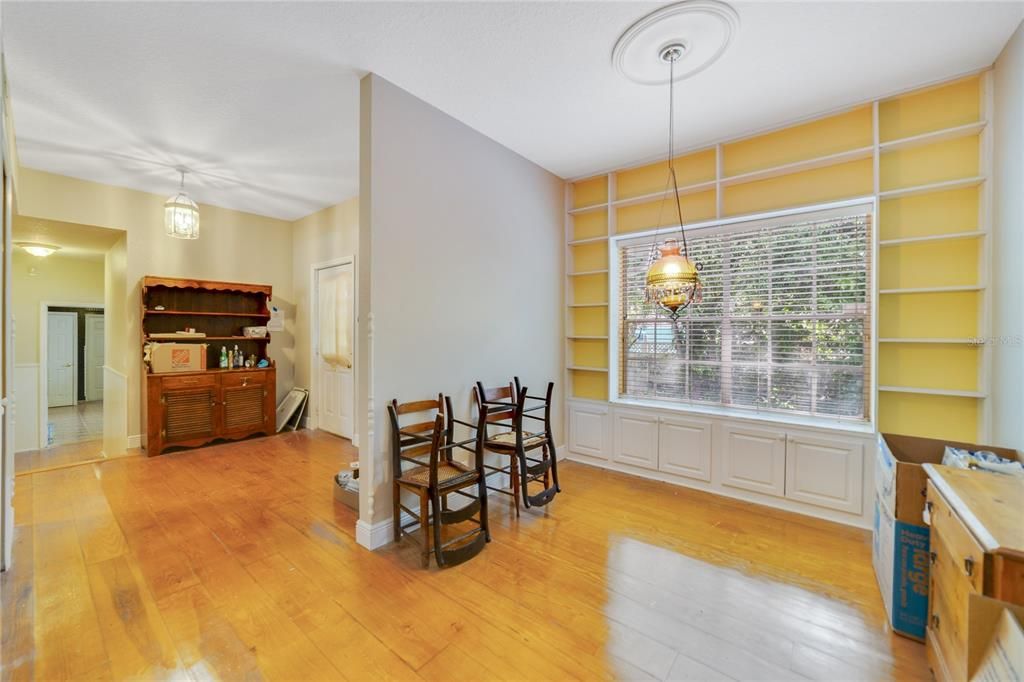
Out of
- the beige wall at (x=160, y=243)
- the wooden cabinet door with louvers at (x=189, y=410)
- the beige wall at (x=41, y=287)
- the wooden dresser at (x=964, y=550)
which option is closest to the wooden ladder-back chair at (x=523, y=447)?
the wooden dresser at (x=964, y=550)

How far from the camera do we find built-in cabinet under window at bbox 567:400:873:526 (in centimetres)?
298

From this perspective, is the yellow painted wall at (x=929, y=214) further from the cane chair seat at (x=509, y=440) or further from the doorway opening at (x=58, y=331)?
the doorway opening at (x=58, y=331)

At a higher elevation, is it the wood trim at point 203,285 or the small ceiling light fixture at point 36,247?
the small ceiling light fixture at point 36,247

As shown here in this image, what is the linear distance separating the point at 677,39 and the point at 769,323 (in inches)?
89.3

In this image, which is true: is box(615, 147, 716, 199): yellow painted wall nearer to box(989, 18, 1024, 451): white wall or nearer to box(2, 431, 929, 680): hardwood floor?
box(989, 18, 1024, 451): white wall

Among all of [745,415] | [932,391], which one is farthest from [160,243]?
[932,391]

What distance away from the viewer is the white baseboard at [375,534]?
2.61 m

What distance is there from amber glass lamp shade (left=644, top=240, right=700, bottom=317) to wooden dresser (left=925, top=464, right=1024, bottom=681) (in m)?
1.36

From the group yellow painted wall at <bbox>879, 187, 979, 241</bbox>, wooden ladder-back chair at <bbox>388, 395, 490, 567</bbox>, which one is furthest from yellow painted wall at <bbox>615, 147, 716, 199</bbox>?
wooden ladder-back chair at <bbox>388, 395, 490, 567</bbox>

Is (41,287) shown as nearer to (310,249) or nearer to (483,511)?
(310,249)

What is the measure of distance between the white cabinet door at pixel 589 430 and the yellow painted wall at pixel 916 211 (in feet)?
7.06

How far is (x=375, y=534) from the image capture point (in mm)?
2621

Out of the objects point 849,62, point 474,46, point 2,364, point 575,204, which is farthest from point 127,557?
point 849,62

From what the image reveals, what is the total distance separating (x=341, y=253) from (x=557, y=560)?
4.46 meters
